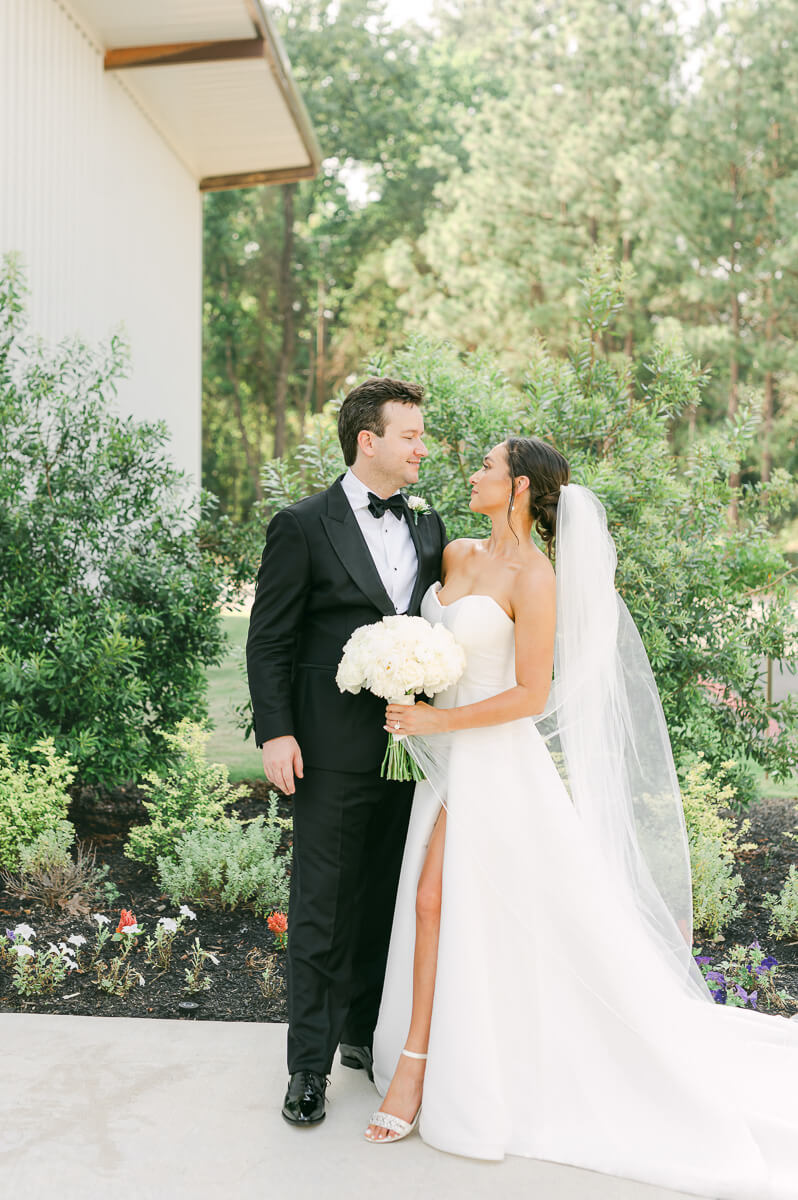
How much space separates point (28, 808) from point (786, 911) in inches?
139

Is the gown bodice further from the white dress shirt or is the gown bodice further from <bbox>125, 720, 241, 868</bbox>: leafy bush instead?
<bbox>125, 720, 241, 868</bbox>: leafy bush

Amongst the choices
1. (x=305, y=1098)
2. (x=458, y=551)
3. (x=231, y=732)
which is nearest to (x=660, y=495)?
(x=458, y=551)

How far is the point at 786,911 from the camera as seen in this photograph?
16.1ft

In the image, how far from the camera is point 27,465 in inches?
241

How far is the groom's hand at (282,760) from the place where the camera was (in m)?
3.31

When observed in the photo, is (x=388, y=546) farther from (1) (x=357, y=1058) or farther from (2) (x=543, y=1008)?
(1) (x=357, y=1058)

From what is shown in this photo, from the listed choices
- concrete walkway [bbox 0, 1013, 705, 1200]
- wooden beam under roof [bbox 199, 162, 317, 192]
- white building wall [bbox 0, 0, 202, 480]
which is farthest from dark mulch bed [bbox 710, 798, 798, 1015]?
wooden beam under roof [bbox 199, 162, 317, 192]

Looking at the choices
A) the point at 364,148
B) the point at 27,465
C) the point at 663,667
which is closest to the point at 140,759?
the point at 27,465

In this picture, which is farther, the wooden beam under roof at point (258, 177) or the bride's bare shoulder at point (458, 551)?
the wooden beam under roof at point (258, 177)

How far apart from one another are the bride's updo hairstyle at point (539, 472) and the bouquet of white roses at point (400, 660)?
536mm

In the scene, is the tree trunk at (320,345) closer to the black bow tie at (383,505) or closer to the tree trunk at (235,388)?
the tree trunk at (235,388)

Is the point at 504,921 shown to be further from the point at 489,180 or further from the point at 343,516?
the point at 489,180

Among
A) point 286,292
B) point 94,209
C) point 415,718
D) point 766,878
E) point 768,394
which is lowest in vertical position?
point 766,878

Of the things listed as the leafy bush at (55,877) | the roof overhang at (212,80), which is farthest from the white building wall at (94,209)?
the leafy bush at (55,877)
